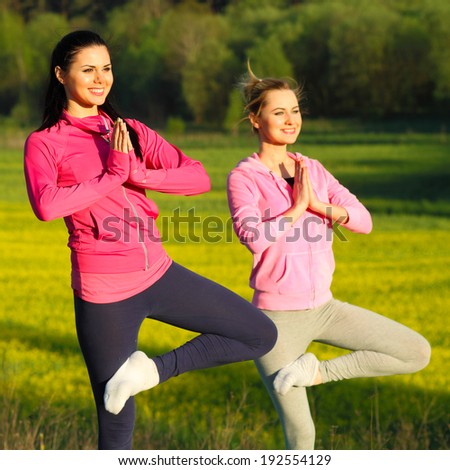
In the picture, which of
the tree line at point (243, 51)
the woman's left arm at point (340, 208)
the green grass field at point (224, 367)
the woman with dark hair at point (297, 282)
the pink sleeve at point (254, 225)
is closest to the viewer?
the pink sleeve at point (254, 225)

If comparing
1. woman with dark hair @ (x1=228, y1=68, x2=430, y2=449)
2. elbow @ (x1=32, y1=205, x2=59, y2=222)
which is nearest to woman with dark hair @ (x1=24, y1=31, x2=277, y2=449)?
elbow @ (x1=32, y1=205, x2=59, y2=222)

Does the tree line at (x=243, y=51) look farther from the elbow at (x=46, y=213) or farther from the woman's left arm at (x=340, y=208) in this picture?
the elbow at (x=46, y=213)

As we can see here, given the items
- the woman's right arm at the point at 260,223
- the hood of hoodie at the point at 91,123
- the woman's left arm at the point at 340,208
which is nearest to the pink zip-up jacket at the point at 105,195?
the hood of hoodie at the point at 91,123

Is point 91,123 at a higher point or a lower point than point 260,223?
higher

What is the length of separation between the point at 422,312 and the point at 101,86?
11.2m

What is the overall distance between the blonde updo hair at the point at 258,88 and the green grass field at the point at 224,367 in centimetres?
96

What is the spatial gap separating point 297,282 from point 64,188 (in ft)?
4.17

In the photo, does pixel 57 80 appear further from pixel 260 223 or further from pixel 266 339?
pixel 266 339

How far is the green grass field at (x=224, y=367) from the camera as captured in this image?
847cm

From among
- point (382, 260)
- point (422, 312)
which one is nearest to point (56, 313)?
point (422, 312)

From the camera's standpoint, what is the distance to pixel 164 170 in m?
4.69

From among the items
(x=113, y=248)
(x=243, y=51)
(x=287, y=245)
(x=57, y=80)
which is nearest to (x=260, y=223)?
(x=287, y=245)

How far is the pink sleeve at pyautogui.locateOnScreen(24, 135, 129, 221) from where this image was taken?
4.42 meters

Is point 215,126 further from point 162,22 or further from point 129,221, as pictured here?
point 129,221
